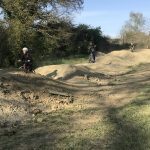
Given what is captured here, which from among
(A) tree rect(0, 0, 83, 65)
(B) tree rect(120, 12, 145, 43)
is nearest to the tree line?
(A) tree rect(0, 0, 83, 65)

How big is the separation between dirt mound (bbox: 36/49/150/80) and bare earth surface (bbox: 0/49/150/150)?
23.6 feet

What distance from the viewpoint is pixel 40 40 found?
37.1 meters

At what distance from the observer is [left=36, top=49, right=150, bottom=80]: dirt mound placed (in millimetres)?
26022

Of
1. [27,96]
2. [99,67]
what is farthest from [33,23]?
[27,96]

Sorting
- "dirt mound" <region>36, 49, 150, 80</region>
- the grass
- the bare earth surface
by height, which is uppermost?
the bare earth surface

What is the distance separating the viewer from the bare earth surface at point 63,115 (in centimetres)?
948

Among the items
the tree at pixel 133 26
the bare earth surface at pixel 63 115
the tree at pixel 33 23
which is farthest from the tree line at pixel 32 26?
the tree at pixel 133 26

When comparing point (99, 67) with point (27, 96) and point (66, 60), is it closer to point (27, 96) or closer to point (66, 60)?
point (66, 60)

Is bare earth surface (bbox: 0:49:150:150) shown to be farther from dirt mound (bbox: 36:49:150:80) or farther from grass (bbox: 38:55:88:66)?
grass (bbox: 38:55:88:66)

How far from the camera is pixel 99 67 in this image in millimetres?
32938

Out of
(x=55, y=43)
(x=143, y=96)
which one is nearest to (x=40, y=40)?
(x=55, y=43)

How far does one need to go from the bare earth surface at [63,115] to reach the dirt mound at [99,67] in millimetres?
7201

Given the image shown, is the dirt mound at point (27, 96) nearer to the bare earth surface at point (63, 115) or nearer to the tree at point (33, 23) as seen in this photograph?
the bare earth surface at point (63, 115)

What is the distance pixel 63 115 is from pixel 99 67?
811 inches
